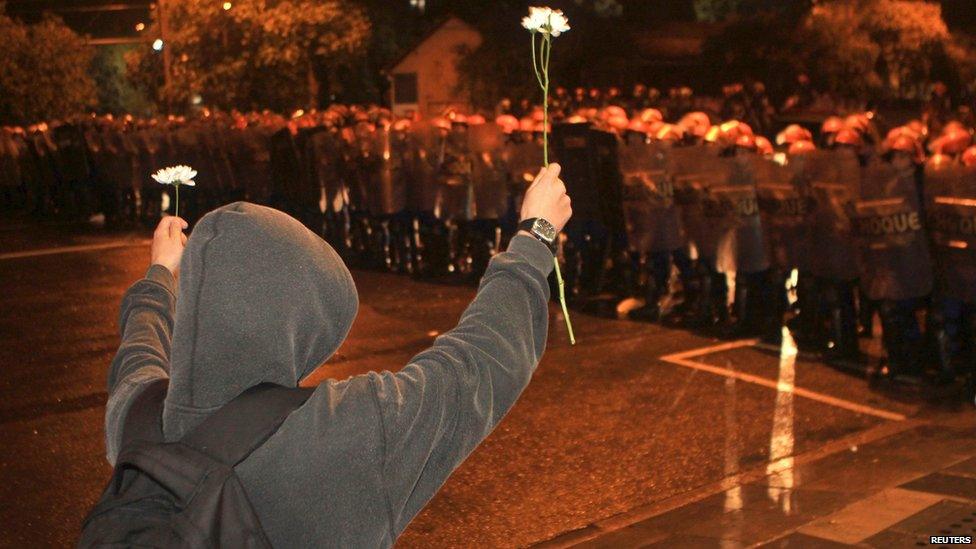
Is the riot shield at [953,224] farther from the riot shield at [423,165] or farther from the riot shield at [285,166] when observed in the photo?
the riot shield at [285,166]

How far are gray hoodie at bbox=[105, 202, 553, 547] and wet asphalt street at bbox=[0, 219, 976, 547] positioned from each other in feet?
12.1

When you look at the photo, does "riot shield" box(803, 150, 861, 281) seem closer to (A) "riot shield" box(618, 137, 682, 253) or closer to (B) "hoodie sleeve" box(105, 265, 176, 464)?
(A) "riot shield" box(618, 137, 682, 253)

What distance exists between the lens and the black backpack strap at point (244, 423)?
75.6 inches

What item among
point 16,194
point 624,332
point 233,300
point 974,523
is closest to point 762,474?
point 974,523

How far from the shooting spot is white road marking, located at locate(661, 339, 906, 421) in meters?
8.28

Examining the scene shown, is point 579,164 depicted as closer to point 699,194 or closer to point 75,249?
point 699,194

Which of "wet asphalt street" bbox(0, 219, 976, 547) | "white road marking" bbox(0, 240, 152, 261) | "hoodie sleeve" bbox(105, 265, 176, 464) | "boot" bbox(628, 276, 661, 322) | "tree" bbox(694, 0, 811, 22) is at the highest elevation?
"tree" bbox(694, 0, 811, 22)

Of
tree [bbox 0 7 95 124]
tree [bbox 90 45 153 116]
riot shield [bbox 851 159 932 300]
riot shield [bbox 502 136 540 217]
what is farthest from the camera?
tree [bbox 90 45 153 116]

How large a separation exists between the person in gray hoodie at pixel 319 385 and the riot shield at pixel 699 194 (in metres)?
8.53

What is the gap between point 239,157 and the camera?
19484 millimetres

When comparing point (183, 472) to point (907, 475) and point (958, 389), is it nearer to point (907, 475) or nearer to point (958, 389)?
point (907, 475)

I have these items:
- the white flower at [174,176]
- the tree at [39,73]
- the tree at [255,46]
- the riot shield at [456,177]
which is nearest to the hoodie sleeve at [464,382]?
the white flower at [174,176]

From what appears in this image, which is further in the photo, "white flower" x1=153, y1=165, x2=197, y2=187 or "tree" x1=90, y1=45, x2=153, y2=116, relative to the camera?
"tree" x1=90, y1=45, x2=153, y2=116

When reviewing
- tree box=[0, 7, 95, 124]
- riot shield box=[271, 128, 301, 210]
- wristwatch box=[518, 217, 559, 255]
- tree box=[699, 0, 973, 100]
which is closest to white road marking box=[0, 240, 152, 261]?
riot shield box=[271, 128, 301, 210]
